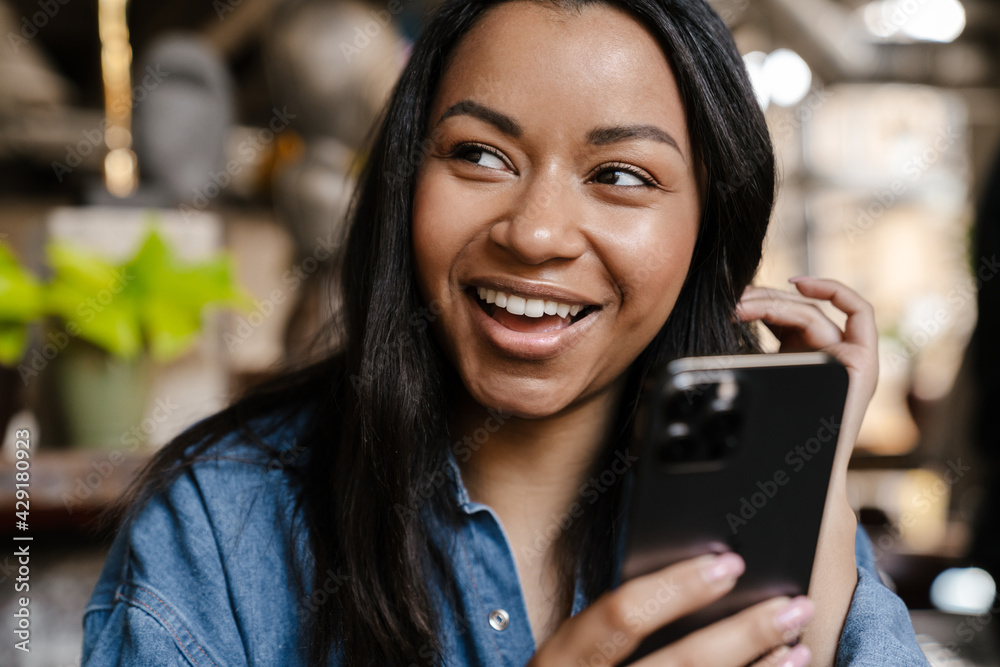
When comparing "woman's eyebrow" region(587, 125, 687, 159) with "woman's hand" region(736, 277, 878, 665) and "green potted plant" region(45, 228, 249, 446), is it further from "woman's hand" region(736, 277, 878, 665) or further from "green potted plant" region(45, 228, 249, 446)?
"green potted plant" region(45, 228, 249, 446)

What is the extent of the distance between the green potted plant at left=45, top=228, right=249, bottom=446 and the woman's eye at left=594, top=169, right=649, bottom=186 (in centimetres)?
Result: 83

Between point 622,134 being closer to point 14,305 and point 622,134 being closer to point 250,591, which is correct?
point 250,591

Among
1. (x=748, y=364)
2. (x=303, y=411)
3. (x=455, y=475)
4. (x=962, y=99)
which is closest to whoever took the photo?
(x=748, y=364)

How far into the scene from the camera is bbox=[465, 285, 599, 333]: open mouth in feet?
2.87

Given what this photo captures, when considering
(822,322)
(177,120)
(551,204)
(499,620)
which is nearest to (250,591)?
(499,620)

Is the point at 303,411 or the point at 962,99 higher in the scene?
the point at 962,99

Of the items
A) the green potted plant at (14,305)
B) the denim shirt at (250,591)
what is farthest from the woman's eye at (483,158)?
the green potted plant at (14,305)

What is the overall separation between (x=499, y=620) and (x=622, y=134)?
570 mm

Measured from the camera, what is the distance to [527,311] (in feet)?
2.87

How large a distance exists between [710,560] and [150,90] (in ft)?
5.45

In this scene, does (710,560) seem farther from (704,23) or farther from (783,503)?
(704,23)

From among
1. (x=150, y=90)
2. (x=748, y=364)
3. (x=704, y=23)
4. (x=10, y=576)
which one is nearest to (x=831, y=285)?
(x=704, y=23)

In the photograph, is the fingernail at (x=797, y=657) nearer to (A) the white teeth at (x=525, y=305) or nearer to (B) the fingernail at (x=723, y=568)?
(B) the fingernail at (x=723, y=568)

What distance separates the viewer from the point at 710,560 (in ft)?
2.34
